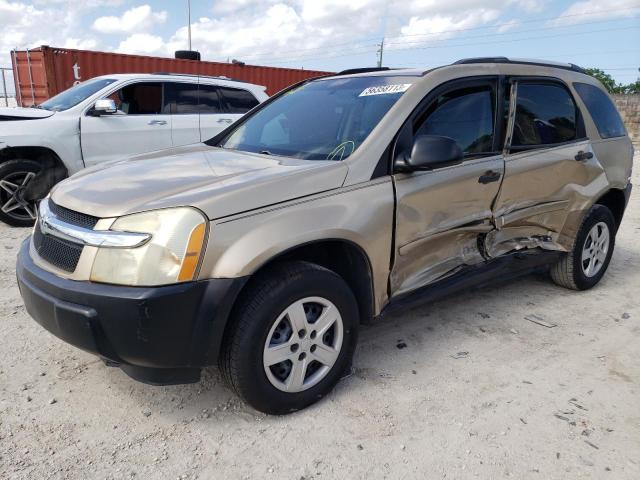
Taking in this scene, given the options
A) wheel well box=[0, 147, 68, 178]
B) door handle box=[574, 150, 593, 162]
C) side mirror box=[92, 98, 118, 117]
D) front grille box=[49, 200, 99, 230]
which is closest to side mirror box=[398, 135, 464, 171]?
front grille box=[49, 200, 99, 230]

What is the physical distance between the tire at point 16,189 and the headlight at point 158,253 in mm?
4462

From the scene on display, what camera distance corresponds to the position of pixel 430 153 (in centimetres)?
269

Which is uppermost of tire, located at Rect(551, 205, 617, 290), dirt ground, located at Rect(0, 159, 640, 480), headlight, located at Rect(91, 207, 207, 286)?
headlight, located at Rect(91, 207, 207, 286)

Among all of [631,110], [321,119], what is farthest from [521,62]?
[631,110]

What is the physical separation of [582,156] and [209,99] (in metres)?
5.07

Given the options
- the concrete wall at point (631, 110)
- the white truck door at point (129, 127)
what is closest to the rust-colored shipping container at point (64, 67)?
the white truck door at point (129, 127)

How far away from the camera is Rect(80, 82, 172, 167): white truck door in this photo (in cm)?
630

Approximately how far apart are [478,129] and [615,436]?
6.13ft

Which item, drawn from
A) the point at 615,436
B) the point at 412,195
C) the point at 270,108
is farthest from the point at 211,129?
the point at 615,436

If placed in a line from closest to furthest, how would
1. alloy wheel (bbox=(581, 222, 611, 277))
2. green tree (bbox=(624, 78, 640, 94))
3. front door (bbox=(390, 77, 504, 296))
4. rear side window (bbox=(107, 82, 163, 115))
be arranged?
front door (bbox=(390, 77, 504, 296)) → alloy wheel (bbox=(581, 222, 611, 277)) → rear side window (bbox=(107, 82, 163, 115)) → green tree (bbox=(624, 78, 640, 94))

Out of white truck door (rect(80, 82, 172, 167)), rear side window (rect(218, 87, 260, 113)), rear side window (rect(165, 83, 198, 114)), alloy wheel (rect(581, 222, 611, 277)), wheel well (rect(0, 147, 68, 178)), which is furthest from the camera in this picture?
rear side window (rect(218, 87, 260, 113))

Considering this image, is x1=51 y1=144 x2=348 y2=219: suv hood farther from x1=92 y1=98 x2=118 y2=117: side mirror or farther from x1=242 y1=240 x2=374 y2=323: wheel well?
x1=92 y1=98 x2=118 y2=117: side mirror

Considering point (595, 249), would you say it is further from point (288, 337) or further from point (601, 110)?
point (288, 337)

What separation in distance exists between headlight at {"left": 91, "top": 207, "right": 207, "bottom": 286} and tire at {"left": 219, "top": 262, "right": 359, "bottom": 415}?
1.12 feet
